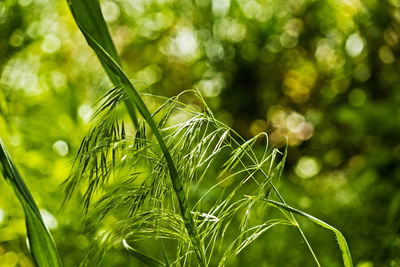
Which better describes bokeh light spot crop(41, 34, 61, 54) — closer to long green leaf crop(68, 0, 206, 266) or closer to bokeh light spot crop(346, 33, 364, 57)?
bokeh light spot crop(346, 33, 364, 57)

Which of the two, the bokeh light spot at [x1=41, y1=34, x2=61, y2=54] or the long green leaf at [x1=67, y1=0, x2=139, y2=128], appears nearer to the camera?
the long green leaf at [x1=67, y1=0, x2=139, y2=128]

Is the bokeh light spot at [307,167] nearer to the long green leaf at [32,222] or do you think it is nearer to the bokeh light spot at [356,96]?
the bokeh light spot at [356,96]

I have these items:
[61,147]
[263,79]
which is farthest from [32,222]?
[263,79]

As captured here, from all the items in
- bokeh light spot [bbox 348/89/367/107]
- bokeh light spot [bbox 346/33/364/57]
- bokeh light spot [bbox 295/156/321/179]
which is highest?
bokeh light spot [bbox 346/33/364/57]

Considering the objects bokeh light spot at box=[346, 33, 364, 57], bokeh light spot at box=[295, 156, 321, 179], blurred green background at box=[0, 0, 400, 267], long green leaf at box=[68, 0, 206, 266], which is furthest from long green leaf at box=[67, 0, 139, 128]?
bokeh light spot at box=[346, 33, 364, 57]

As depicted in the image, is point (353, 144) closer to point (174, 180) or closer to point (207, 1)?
point (207, 1)

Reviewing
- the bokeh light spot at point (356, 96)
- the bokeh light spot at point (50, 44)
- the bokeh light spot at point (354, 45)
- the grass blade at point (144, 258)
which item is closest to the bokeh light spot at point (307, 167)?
the bokeh light spot at point (356, 96)
